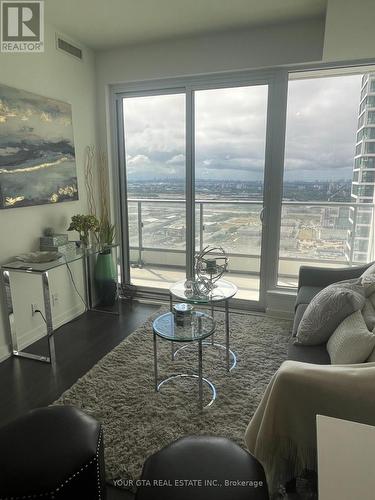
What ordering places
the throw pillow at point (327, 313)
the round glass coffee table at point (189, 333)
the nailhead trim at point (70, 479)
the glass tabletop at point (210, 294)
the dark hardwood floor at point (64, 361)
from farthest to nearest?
the glass tabletop at point (210, 294), the dark hardwood floor at point (64, 361), the round glass coffee table at point (189, 333), the throw pillow at point (327, 313), the nailhead trim at point (70, 479)

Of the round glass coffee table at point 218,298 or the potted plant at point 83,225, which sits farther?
the potted plant at point 83,225

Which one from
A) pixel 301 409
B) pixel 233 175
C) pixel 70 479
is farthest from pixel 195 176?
pixel 70 479

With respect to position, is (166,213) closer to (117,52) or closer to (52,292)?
(52,292)

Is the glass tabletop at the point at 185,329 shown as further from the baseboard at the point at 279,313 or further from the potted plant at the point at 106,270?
the potted plant at the point at 106,270

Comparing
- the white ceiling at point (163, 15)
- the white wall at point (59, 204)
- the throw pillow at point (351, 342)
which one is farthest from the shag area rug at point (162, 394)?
the white ceiling at point (163, 15)

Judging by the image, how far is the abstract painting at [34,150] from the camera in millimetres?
2547

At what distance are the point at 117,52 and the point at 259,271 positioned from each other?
272cm

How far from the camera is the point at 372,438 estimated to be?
790mm

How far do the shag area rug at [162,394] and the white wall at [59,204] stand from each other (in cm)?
84

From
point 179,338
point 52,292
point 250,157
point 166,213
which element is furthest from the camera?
point 166,213

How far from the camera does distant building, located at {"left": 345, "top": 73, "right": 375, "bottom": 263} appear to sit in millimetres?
3029

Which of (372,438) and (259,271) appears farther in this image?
(259,271)

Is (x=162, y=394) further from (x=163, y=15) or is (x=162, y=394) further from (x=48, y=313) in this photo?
(x=163, y=15)

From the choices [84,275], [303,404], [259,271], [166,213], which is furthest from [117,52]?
[303,404]
